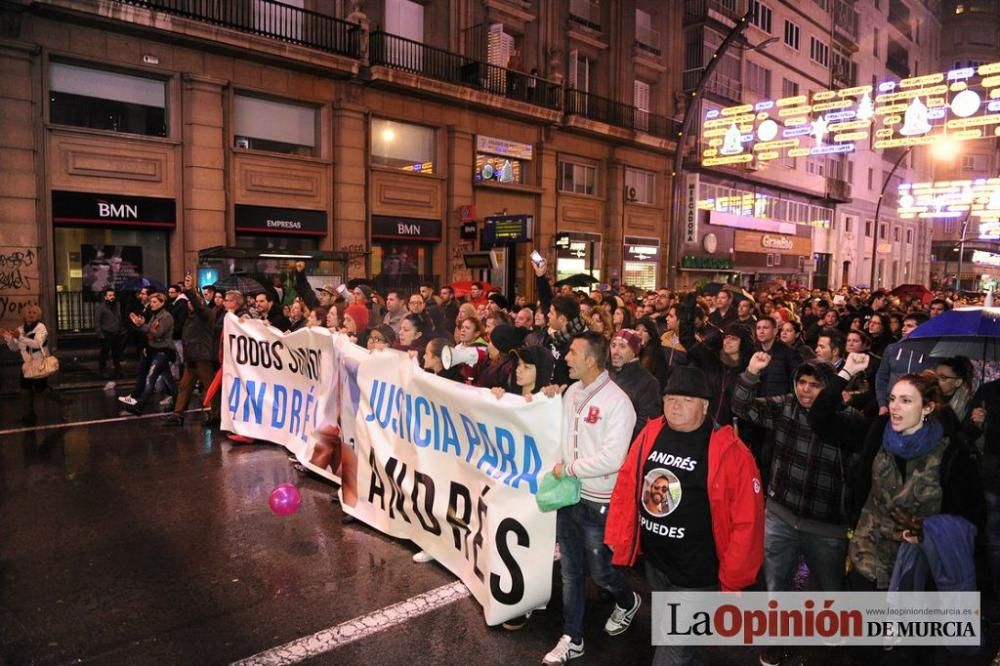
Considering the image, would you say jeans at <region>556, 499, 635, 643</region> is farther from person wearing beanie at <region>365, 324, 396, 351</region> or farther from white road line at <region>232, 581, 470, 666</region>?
person wearing beanie at <region>365, 324, 396, 351</region>

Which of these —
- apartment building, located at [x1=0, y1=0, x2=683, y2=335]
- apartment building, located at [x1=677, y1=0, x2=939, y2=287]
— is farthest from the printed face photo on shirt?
apartment building, located at [x1=677, y1=0, x2=939, y2=287]

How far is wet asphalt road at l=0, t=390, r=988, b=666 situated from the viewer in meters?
4.09

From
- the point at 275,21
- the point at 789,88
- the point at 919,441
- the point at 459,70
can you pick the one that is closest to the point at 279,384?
the point at 919,441

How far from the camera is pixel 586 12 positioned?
91.1 feet

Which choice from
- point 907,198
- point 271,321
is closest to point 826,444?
point 271,321

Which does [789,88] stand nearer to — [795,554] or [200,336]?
[200,336]

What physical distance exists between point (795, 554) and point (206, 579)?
4.00 meters

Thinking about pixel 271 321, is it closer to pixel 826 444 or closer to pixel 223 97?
pixel 826 444

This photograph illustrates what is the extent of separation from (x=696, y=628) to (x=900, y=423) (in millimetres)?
1450

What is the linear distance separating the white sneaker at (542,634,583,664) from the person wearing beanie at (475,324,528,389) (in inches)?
76.9

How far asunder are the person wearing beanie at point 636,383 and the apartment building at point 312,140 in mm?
7418

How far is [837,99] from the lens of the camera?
18875 mm

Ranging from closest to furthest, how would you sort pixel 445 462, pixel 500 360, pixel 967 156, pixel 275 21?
pixel 445 462, pixel 500 360, pixel 275 21, pixel 967 156

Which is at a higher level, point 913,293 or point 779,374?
point 913,293
